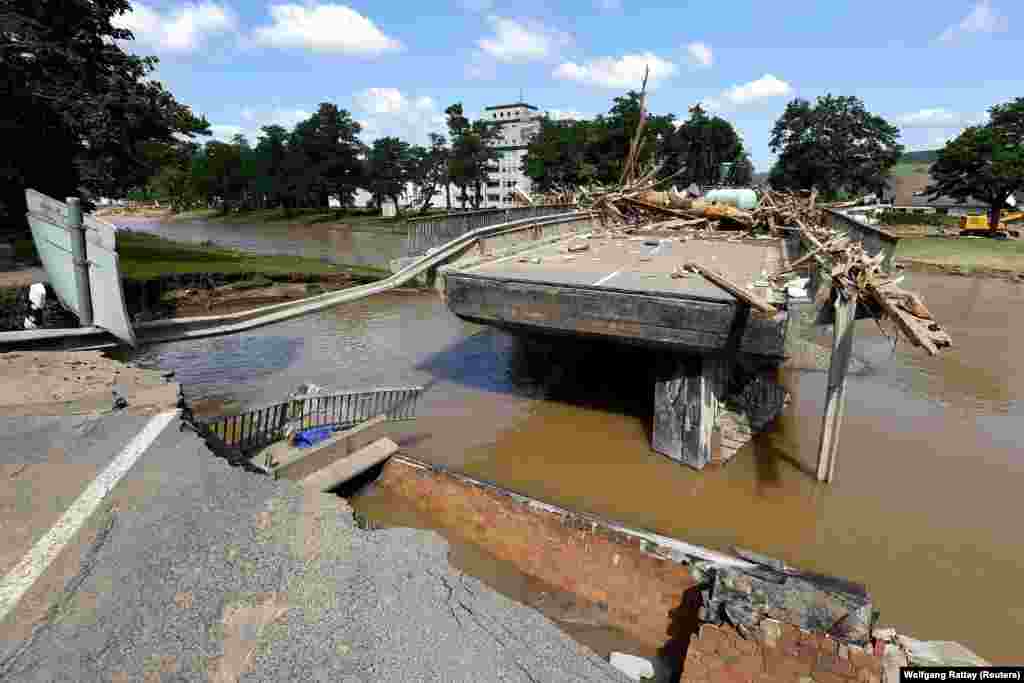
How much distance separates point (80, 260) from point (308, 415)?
3.20 meters

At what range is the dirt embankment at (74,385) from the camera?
206 inches

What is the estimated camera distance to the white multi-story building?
9200 centimetres

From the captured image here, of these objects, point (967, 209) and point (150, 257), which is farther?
point (967, 209)

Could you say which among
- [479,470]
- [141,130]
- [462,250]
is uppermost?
[141,130]

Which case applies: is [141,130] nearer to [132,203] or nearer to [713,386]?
[713,386]

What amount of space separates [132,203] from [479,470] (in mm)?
157533

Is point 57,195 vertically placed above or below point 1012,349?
above

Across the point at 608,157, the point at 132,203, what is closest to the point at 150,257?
the point at 608,157

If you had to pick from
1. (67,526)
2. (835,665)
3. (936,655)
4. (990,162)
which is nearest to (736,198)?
(936,655)

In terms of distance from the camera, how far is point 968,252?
32.6 m

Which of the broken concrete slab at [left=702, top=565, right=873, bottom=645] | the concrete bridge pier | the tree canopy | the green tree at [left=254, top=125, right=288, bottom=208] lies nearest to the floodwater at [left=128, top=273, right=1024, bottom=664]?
the concrete bridge pier

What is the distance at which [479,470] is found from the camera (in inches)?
330

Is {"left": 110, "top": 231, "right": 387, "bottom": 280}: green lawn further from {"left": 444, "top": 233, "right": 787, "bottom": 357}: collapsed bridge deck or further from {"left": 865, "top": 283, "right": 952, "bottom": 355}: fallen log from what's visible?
{"left": 865, "top": 283, "right": 952, "bottom": 355}: fallen log

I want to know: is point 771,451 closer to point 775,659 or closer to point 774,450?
point 774,450
